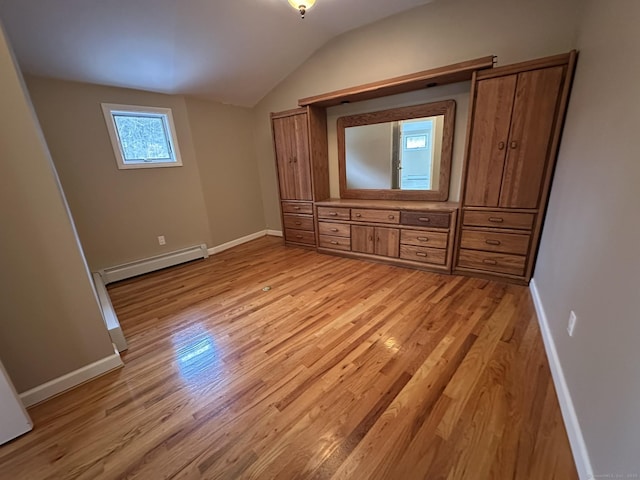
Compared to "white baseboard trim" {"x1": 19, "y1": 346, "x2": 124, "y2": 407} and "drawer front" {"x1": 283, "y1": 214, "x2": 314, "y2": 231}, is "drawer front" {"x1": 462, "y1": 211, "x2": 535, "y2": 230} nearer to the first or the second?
"drawer front" {"x1": 283, "y1": 214, "x2": 314, "y2": 231}

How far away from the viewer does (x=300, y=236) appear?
Answer: 404cm

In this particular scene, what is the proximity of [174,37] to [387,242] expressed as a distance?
3175mm

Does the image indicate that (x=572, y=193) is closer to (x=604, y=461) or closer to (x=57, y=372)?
(x=604, y=461)

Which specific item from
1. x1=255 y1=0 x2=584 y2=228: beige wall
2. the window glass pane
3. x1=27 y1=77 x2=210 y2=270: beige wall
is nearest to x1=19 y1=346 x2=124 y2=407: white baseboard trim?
x1=27 y1=77 x2=210 y2=270: beige wall

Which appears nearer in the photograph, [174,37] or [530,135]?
[530,135]

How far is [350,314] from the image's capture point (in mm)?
2215

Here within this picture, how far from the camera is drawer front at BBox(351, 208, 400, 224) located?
9.98 ft

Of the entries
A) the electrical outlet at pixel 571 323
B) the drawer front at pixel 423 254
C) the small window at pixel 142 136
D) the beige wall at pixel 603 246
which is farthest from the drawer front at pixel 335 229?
the electrical outlet at pixel 571 323

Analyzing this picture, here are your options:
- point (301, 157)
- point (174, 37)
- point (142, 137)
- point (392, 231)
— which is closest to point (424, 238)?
point (392, 231)

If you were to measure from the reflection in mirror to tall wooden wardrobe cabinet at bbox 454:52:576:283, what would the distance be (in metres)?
0.60

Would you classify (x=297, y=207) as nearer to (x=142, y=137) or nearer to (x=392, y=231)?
(x=392, y=231)

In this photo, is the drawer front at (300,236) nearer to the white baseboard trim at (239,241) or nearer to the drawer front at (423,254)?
the white baseboard trim at (239,241)

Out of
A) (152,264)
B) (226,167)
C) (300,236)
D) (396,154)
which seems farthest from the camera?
(226,167)

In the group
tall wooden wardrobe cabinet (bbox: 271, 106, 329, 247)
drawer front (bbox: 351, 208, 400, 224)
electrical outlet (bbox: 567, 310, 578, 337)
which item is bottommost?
electrical outlet (bbox: 567, 310, 578, 337)
